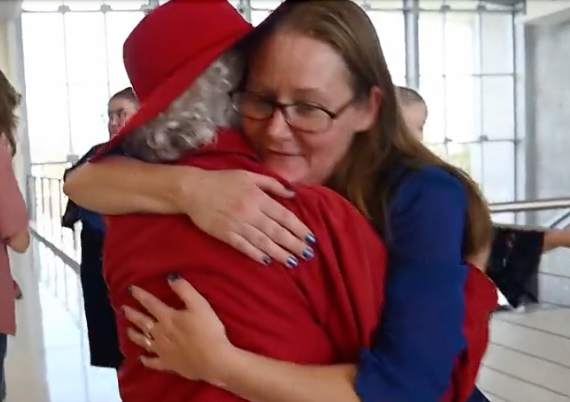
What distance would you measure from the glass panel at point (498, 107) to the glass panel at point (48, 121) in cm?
645

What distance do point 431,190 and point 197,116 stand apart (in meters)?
0.33

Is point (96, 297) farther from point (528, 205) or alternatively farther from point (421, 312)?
point (528, 205)

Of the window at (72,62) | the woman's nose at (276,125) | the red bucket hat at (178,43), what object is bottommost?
the woman's nose at (276,125)

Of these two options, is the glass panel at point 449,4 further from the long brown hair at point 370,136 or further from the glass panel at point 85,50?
the long brown hair at point 370,136

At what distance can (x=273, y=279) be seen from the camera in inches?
40.7

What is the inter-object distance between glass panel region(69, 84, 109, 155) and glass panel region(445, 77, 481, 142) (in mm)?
5212

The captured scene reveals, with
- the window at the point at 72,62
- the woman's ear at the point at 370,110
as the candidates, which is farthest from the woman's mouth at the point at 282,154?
the window at the point at 72,62

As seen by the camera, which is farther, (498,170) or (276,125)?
(498,170)

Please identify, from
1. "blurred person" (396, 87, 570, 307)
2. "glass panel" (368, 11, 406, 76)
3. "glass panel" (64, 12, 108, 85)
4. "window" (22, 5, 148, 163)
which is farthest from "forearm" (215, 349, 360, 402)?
"glass panel" (368, 11, 406, 76)

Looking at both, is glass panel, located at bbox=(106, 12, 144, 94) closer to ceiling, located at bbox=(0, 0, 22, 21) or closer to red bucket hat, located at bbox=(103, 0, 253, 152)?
ceiling, located at bbox=(0, 0, 22, 21)

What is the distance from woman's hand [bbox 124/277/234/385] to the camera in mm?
1049

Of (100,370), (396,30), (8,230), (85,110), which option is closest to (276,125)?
(8,230)

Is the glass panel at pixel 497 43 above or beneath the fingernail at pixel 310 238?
above

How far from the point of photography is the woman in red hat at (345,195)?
3.45 feet
